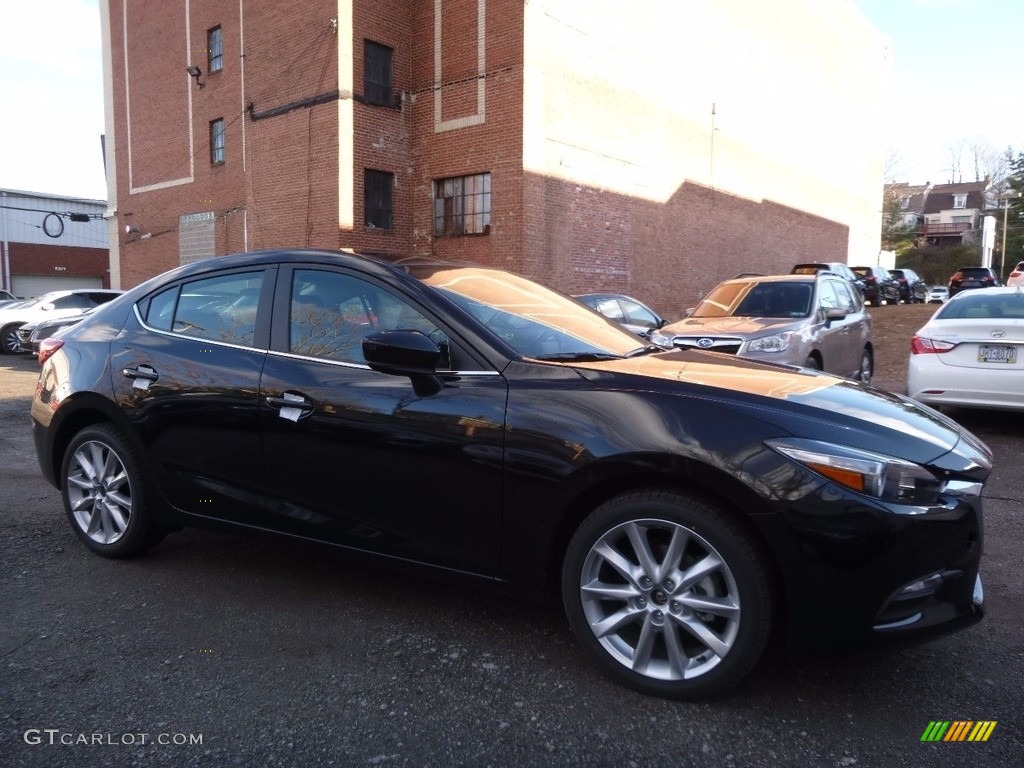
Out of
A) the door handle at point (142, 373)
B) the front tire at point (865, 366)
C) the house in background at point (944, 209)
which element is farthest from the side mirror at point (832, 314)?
the house in background at point (944, 209)

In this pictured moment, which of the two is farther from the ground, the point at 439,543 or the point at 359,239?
the point at 359,239

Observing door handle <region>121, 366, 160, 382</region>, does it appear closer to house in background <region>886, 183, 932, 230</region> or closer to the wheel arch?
the wheel arch

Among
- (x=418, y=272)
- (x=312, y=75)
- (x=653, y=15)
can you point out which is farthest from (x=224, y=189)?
(x=418, y=272)

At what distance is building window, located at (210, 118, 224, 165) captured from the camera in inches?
901

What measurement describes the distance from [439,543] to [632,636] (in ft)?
2.76

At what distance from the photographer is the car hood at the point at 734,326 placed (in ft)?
27.4

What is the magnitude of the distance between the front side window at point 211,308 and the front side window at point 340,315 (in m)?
0.27

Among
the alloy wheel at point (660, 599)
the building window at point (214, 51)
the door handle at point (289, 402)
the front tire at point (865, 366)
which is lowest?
the alloy wheel at point (660, 599)

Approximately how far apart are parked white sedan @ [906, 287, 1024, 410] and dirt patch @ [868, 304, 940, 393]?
3.21m

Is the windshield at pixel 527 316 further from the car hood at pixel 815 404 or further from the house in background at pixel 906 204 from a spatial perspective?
the house in background at pixel 906 204

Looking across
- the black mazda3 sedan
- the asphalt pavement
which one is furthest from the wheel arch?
the asphalt pavement

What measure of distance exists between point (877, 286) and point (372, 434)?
28.6 m

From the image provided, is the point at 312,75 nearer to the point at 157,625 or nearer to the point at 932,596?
the point at 157,625

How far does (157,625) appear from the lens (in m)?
3.59
